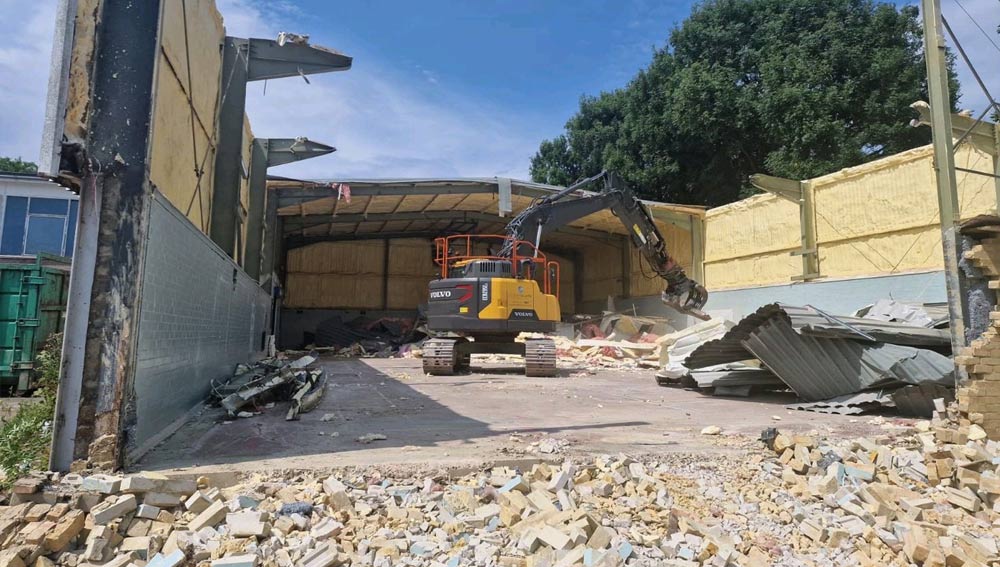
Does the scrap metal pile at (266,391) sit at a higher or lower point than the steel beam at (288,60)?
lower

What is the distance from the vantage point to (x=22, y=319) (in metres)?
9.22

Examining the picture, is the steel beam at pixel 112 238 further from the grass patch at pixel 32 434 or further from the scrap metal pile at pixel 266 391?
the scrap metal pile at pixel 266 391

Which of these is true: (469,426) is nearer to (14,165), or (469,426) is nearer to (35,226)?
(35,226)

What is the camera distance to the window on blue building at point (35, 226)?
54.4ft

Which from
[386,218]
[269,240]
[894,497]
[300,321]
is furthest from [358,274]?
[894,497]

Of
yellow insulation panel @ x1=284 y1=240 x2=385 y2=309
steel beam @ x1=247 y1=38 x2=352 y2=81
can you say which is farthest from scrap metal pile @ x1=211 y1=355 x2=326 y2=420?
yellow insulation panel @ x1=284 y1=240 x2=385 y2=309

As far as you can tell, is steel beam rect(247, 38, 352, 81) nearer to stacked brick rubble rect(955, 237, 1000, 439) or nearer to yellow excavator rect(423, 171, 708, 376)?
yellow excavator rect(423, 171, 708, 376)

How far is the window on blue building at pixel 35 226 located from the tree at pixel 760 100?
21.6m

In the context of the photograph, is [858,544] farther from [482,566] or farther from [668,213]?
[668,213]

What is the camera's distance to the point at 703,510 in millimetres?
4059

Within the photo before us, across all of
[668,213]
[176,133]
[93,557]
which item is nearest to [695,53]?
[668,213]

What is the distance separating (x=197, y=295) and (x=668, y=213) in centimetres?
1662

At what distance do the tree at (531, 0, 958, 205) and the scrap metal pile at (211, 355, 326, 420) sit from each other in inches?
779

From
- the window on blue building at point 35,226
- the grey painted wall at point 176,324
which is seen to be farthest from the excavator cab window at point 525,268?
the window on blue building at point 35,226
